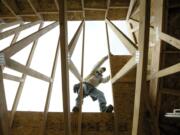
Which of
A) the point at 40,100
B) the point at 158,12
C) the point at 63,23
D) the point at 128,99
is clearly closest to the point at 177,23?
the point at 158,12

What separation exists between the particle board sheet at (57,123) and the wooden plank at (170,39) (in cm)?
203

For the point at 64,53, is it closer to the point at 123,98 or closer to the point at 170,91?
the point at 170,91

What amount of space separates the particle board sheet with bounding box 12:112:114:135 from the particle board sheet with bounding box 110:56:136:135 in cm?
20

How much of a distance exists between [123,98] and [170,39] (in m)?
2.06

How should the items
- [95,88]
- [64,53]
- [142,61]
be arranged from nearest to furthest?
[142,61], [64,53], [95,88]

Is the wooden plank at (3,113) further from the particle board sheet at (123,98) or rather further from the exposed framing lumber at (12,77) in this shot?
the particle board sheet at (123,98)

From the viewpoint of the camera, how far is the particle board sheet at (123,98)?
670 cm

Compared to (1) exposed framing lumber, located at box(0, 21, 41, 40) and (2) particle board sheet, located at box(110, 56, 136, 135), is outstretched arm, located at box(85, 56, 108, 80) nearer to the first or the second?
(2) particle board sheet, located at box(110, 56, 136, 135)

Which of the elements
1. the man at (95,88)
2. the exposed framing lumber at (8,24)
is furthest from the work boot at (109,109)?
the exposed framing lumber at (8,24)

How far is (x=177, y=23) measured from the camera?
6109 millimetres

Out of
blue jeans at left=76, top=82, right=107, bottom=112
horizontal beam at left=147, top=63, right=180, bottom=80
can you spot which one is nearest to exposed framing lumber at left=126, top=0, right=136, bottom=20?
horizontal beam at left=147, top=63, right=180, bottom=80

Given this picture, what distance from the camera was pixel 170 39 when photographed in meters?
5.51

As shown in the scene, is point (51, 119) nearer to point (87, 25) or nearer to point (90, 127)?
point (90, 127)

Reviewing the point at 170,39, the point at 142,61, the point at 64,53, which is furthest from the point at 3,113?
the point at 170,39
